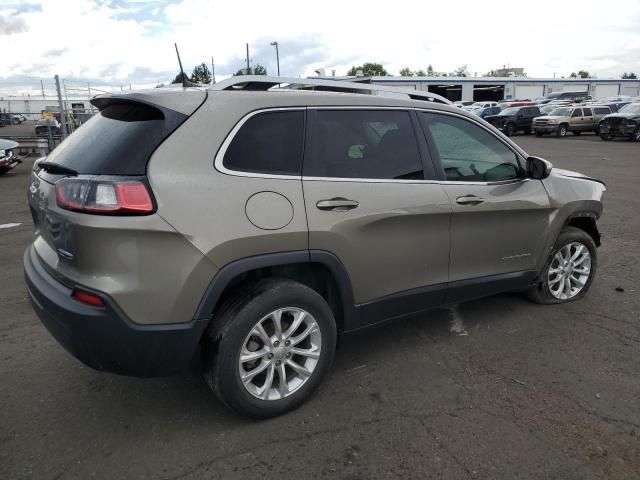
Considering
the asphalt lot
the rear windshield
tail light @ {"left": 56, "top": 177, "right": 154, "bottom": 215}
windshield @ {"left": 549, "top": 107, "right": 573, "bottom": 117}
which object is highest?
the rear windshield

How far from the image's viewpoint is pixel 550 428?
2830 millimetres

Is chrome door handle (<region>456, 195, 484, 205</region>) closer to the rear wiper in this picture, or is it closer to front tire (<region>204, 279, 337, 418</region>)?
front tire (<region>204, 279, 337, 418</region>)

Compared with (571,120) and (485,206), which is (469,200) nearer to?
(485,206)

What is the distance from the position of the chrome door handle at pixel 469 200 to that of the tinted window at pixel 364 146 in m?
0.35

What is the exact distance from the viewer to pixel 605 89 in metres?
70.1

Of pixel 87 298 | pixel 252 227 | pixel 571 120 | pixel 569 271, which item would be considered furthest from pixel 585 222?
pixel 571 120

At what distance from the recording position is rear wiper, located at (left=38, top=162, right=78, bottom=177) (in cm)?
263

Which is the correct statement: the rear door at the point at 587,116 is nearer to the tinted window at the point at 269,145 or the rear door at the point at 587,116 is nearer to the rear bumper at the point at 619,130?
the rear bumper at the point at 619,130

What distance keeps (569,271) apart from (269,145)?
3.08 m

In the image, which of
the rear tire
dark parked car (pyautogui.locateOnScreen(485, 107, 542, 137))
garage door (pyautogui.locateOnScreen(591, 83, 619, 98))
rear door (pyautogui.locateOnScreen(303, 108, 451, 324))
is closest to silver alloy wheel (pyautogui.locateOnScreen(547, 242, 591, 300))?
rear door (pyautogui.locateOnScreen(303, 108, 451, 324))

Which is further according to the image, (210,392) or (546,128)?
(546,128)

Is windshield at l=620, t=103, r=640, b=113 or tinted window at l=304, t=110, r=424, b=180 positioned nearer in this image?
tinted window at l=304, t=110, r=424, b=180

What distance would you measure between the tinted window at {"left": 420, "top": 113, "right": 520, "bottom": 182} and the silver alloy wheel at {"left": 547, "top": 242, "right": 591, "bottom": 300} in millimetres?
990

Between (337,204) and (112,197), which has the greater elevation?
(112,197)
